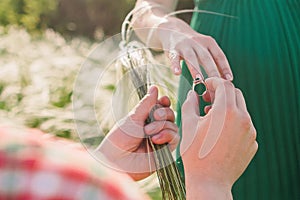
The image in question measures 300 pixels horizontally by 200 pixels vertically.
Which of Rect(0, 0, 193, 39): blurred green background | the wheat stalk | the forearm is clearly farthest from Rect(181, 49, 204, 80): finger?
Rect(0, 0, 193, 39): blurred green background

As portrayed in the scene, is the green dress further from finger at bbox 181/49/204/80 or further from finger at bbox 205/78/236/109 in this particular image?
finger at bbox 205/78/236/109

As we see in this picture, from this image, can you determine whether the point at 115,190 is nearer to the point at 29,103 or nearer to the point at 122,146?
the point at 122,146

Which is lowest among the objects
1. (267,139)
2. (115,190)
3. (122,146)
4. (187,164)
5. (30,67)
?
(30,67)

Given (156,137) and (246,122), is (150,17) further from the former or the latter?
(246,122)

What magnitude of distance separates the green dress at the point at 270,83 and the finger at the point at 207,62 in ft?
0.90

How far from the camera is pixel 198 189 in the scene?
4.62ft

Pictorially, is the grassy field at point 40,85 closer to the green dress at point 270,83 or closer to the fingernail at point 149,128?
the green dress at point 270,83

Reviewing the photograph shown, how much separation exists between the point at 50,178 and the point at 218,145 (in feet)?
2.62

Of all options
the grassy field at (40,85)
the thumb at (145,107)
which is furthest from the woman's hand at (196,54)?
the grassy field at (40,85)

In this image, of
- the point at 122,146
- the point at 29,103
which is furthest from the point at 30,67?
the point at 122,146

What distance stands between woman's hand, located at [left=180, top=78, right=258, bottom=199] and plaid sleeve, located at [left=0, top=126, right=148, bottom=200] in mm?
725

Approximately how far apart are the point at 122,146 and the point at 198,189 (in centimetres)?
37

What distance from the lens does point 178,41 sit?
1929 mm

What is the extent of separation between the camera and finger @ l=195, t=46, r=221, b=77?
1.82m
